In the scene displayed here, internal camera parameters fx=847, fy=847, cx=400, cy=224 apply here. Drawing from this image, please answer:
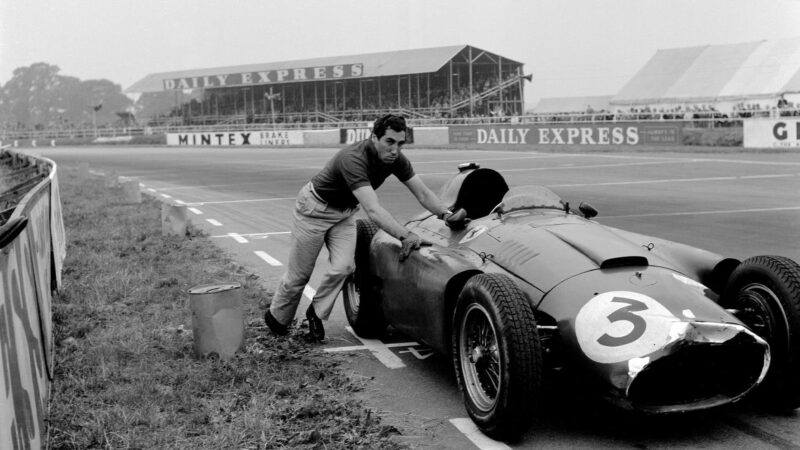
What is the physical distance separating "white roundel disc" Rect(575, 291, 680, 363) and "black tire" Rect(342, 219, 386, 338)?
2259mm

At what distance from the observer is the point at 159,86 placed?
83.4 m

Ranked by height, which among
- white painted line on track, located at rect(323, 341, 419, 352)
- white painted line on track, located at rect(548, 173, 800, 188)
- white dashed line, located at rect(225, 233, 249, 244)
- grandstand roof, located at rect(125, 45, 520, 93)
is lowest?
white painted line on track, located at rect(323, 341, 419, 352)

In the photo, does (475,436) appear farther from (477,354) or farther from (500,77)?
(500,77)

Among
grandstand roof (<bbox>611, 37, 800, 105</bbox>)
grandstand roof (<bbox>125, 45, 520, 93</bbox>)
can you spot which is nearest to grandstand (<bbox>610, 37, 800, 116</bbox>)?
grandstand roof (<bbox>611, 37, 800, 105</bbox>)

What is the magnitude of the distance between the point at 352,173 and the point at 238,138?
2006 inches

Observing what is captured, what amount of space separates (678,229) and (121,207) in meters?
10.5

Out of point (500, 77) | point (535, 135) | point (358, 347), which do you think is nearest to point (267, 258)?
point (358, 347)

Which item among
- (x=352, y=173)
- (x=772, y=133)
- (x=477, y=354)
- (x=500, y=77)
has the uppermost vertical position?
(x=500, y=77)

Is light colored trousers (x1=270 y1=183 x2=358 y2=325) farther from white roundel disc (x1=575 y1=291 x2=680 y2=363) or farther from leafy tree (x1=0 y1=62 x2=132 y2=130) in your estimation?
leafy tree (x1=0 y1=62 x2=132 y2=130)

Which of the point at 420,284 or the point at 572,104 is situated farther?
the point at 572,104

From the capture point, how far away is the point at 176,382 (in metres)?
5.34

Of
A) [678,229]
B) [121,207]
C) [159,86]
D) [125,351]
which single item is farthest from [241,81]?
[125,351]

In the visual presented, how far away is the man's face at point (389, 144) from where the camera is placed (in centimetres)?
587

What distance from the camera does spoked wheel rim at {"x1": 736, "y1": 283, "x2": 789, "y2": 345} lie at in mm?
4375
